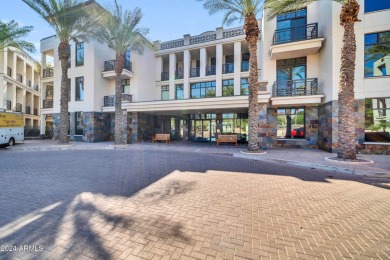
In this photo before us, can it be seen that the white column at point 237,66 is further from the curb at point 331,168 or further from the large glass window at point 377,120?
the curb at point 331,168

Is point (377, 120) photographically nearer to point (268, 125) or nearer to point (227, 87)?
point (268, 125)

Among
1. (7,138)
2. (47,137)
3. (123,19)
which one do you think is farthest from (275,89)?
(47,137)

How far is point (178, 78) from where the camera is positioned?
2164 centimetres

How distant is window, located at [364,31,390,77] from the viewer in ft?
37.4

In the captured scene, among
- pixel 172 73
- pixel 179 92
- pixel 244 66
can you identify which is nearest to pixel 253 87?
pixel 244 66

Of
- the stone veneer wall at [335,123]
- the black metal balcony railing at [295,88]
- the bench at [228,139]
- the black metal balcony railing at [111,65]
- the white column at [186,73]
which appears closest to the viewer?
the stone veneer wall at [335,123]

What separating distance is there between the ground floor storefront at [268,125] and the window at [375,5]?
5.68 metres

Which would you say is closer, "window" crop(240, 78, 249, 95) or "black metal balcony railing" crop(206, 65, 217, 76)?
"window" crop(240, 78, 249, 95)

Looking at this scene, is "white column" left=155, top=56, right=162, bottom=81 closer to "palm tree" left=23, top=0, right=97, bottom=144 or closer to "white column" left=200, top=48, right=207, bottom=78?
"white column" left=200, top=48, right=207, bottom=78

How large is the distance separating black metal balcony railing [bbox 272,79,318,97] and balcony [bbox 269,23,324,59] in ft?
6.87

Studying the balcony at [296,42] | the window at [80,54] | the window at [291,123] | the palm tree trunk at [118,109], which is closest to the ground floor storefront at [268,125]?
the window at [291,123]

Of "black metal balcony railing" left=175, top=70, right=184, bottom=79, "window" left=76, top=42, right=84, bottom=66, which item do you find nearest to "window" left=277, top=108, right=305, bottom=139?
"black metal balcony railing" left=175, top=70, right=184, bottom=79

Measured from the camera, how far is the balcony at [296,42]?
13.4 metres

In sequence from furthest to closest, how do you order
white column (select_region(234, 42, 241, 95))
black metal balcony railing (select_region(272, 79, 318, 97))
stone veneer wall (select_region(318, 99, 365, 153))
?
white column (select_region(234, 42, 241, 95)) < black metal balcony railing (select_region(272, 79, 318, 97)) < stone veneer wall (select_region(318, 99, 365, 153))
